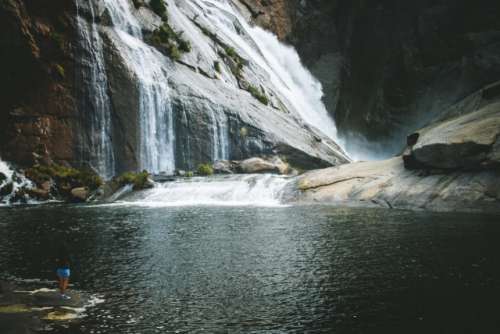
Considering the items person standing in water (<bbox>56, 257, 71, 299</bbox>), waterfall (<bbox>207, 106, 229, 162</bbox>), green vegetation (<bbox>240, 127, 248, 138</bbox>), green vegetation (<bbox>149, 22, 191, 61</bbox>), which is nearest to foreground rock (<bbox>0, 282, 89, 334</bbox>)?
person standing in water (<bbox>56, 257, 71, 299</bbox>)

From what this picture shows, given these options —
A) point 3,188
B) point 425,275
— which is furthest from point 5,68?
point 425,275

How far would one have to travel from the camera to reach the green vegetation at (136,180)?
130 ft

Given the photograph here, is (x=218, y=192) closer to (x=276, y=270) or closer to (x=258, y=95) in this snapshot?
(x=258, y=95)

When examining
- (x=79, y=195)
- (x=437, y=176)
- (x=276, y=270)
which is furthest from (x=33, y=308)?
(x=79, y=195)

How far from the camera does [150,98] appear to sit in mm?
47062

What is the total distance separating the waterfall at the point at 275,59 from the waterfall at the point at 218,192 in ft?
83.0

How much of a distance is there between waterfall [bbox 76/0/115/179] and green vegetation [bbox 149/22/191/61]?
7125 millimetres

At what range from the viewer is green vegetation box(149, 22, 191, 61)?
51.8 meters

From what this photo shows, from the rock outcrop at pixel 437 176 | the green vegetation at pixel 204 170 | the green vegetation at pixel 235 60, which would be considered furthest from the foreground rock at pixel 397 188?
the green vegetation at pixel 235 60

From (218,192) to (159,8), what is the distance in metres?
26.5

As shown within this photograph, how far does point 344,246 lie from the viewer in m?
18.6

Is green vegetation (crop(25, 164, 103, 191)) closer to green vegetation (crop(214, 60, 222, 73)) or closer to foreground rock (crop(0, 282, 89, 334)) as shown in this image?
green vegetation (crop(214, 60, 222, 73))

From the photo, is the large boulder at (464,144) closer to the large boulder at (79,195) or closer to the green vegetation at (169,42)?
the large boulder at (79,195)

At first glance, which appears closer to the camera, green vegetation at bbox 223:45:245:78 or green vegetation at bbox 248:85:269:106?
green vegetation at bbox 248:85:269:106
